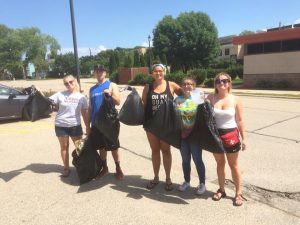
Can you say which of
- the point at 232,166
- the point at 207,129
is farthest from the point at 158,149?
the point at 232,166

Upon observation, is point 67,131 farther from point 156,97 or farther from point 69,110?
point 156,97

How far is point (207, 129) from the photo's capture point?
3799 millimetres

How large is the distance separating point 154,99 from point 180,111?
1.25 ft

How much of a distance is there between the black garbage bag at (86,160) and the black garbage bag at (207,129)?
1.71 metres

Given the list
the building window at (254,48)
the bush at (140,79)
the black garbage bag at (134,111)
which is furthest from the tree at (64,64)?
the black garbage bag at (134,111)

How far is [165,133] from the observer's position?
4.08 meters

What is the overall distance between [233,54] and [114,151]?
213 feet

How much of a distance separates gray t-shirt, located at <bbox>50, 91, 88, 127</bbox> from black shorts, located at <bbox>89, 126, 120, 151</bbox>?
17.2 inches

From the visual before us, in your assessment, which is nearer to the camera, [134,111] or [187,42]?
[134,111]

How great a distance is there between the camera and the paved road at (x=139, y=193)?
3.73 meters

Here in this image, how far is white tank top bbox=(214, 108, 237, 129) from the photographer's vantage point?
378 cm

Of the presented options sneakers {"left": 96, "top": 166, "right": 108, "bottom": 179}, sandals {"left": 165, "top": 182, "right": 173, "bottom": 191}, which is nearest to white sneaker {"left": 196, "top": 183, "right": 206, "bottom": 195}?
sandals {"left": 165, "top": 182, "right": 173, "bottom": 191}

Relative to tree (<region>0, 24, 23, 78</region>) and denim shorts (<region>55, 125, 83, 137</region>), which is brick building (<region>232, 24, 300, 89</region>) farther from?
tree (<region>0, 24, 23, 78</region>)

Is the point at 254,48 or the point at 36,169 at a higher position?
the point at 254,48
